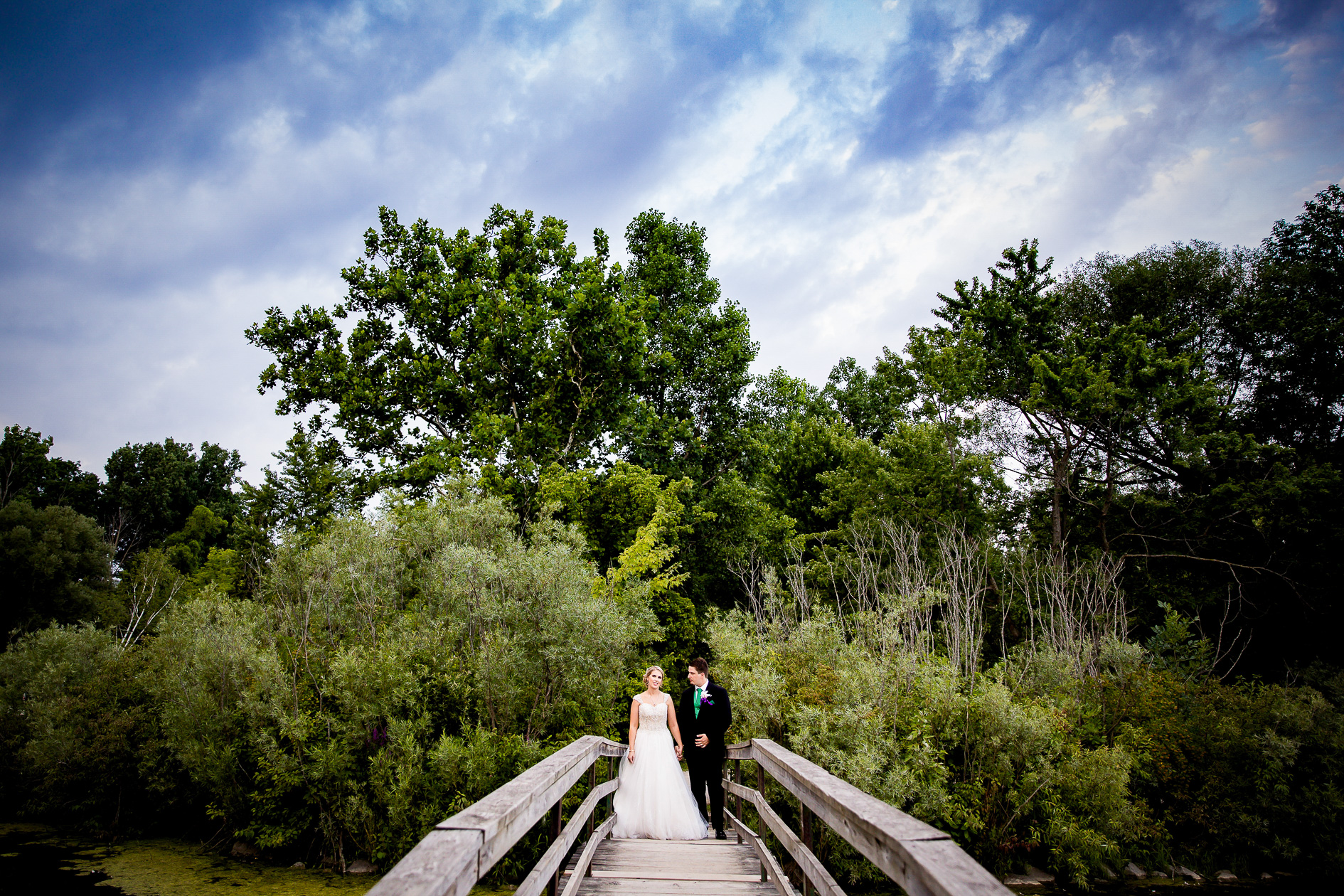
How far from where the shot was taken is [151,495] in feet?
170

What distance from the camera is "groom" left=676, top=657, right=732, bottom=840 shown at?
714 centimetres

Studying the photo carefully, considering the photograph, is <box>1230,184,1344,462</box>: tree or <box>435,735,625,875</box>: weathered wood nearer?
<box>435,735,625,875</box>: weathered wood

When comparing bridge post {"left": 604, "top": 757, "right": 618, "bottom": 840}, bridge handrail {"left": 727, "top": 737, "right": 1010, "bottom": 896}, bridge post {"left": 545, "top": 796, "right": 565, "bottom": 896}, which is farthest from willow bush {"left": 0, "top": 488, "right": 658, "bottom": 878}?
bridge handrail {"left": 727, "top": 737, "right": 1010, "bottom": 896}

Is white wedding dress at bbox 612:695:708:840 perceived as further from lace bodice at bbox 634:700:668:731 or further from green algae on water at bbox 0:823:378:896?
green algae on water at bbox 0:823:378:896

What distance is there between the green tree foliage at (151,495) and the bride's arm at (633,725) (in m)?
58.3

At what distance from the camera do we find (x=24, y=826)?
1261 centimetres

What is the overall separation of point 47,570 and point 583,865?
37.6m

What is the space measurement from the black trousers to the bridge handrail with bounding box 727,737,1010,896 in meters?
4.13

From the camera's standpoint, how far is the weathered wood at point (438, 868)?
1586mm

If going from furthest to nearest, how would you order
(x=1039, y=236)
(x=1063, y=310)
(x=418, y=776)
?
(x=1063, y=310)
(x=1039, y=236)
(x=418, y=776)

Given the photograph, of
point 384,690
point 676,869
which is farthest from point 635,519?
point 676,869

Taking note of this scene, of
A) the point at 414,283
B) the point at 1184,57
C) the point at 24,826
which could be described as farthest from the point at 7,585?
the point at 1184,57

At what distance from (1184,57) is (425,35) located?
69.5ft

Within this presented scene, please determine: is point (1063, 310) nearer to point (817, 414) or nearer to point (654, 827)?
point (817, 414)
